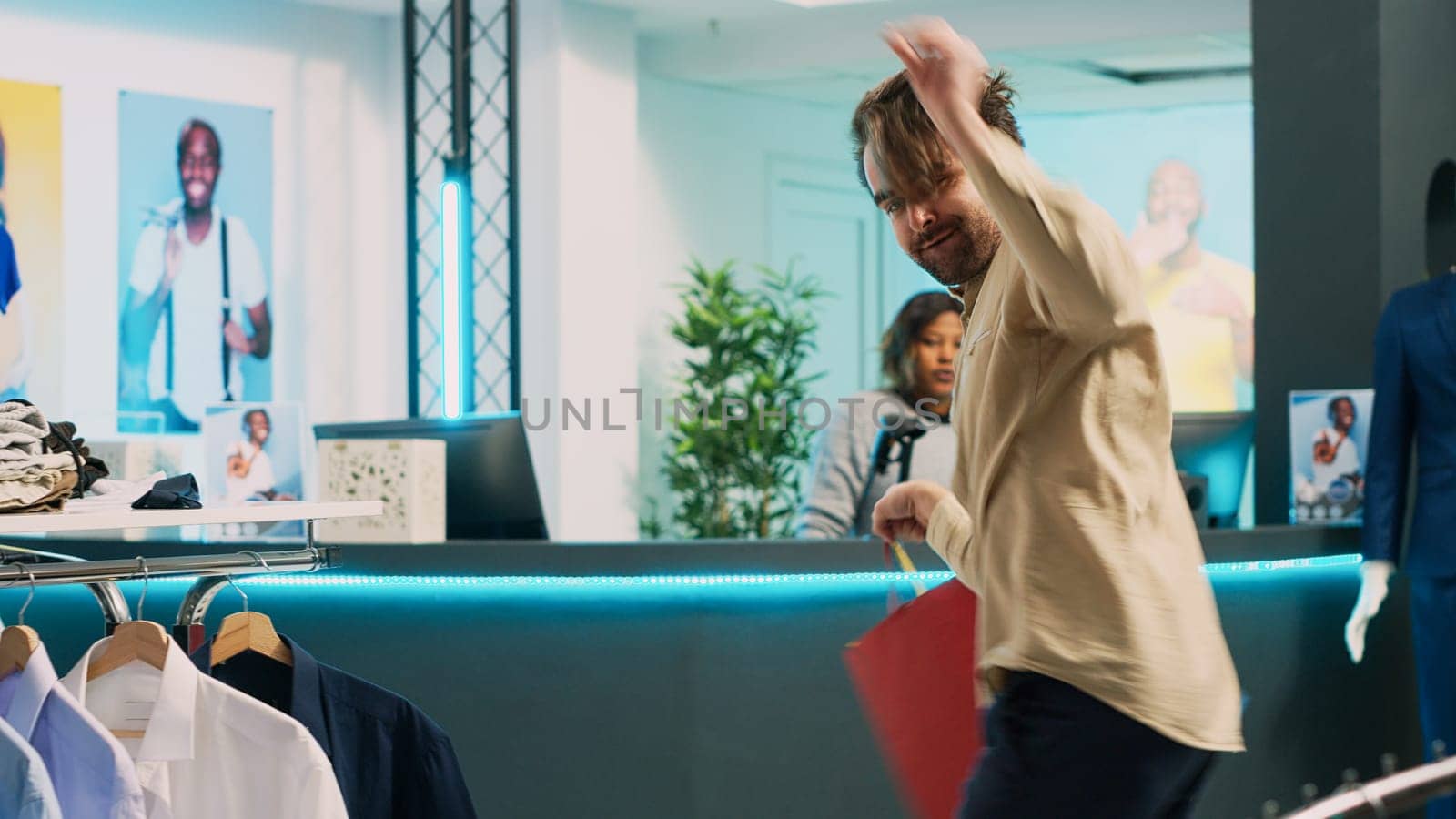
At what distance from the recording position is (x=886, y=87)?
1.42 m

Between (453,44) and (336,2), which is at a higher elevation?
(336,2)

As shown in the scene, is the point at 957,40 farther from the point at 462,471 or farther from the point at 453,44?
the point at 453,44

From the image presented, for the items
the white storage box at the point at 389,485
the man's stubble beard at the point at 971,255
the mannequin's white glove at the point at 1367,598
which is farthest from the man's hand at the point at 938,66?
the mannequin's white glove at the point at 1367,598

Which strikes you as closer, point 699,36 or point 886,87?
point 886,87

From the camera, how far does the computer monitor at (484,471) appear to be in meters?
3.43

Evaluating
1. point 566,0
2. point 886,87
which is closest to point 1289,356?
point 886,87

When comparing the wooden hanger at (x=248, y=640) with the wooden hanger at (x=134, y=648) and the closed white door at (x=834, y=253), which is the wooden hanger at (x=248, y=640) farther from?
the closed white door at (x=834, y=253)

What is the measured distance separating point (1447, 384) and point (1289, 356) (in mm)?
674

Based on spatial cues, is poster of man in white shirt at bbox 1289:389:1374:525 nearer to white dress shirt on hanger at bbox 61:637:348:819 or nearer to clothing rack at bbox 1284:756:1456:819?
white dress shirt on hanger at bbox 61:637:348:819

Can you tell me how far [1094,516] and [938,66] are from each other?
38cm

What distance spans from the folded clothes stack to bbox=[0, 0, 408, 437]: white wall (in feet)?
15.4

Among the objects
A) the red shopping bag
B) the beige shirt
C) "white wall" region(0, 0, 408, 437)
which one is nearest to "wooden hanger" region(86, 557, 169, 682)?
the red shopping bag

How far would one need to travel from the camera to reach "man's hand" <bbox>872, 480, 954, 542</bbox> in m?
1.64

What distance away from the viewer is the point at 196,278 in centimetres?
638
